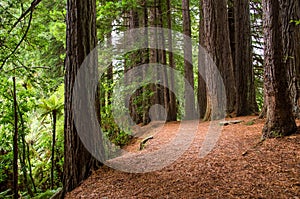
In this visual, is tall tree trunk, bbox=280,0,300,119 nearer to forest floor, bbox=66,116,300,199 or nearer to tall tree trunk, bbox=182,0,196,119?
forest floor, bbox=66,116,300,199

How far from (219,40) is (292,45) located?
3527 mm

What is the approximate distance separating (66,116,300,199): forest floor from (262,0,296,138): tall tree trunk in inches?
9.1

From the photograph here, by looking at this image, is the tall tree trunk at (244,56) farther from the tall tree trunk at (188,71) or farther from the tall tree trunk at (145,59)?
the tall tree trunk at (145,59)

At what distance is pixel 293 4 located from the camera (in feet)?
17.9

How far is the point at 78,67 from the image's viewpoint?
4.32 m

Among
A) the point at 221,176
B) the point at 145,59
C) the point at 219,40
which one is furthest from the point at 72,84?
the point at 145,59

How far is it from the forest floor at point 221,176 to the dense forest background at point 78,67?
0.41 m

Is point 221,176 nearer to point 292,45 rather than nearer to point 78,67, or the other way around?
point 78,67

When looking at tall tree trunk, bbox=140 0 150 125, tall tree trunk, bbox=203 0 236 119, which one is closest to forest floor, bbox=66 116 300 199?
tall tree trunk, bbox=203 0 236 119

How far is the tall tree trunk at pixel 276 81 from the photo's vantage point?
173 inches

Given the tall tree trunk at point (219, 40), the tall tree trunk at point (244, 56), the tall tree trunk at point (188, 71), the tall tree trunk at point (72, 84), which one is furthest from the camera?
the tall tree trunk at point (188, 71)

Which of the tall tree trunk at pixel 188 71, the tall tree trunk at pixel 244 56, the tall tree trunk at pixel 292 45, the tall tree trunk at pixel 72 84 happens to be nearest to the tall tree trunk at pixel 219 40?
the tall tree trunk at pixel 244 56

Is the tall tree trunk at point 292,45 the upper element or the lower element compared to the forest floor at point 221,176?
upper

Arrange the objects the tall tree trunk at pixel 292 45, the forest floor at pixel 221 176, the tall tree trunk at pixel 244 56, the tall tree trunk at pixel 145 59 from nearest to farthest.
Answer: the forest floor at pixel 221 176
the tall tree trunk at pixel 292 45
the tall tree trunk at pixel 244 56
the tall tree trunk at pixel 145 59
